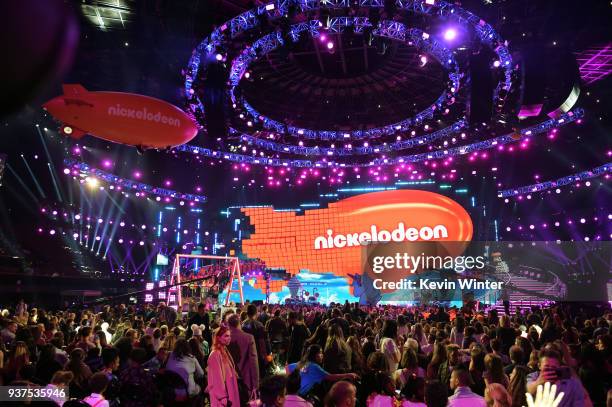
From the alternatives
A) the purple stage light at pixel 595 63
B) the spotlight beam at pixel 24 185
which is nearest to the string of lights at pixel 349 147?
the purple stage light at pixel 595 63

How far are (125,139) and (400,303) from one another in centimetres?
1388

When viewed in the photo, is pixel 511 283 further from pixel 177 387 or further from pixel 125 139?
pixel 177 387

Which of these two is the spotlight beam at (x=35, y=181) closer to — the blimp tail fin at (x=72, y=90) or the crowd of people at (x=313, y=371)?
the blimp tail fin at (x=72, y=90)

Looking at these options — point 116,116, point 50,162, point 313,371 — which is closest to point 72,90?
point 116,116

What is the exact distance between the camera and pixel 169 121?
9914 mm

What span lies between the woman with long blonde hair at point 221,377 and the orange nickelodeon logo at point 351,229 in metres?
17.1

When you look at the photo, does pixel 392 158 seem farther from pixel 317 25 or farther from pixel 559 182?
pixel 317 25

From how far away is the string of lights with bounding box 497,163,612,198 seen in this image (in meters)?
21.4

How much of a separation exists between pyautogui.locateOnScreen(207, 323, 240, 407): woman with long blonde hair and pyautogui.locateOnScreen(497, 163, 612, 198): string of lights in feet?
71.0

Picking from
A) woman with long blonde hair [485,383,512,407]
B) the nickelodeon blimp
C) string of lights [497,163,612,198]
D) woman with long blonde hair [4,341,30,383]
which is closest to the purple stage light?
string of lights [497,163,612,198]

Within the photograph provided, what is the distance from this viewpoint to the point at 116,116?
916cm

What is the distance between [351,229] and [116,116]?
1520 cm

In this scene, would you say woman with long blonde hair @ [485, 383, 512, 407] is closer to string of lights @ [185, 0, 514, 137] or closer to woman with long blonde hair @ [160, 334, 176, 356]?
woman with long blonde hair @ [160, 334, 176, 356]

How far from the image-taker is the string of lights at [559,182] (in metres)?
21.4
